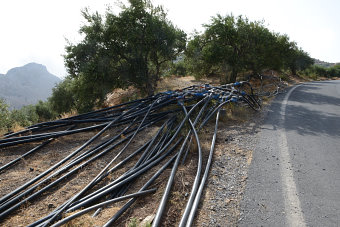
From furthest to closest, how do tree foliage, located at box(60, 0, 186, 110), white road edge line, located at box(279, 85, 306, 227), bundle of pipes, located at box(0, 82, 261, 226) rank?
tree foliage, located at box(60, 0, 186, 110), bundle of pipes, located at box(0, 82, 261, 226), white road edge line, located at box(279, 85, 306, 227)

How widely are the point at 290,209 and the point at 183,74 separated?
23.5m

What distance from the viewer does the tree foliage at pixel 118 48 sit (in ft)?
33.5

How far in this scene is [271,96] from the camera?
12.1 m

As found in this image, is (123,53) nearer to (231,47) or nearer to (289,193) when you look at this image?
(231,47)

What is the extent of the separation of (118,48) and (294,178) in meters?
9.93

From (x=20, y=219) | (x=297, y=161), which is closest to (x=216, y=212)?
(x=297, y=161)

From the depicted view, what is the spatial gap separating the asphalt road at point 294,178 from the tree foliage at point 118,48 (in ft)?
24.2

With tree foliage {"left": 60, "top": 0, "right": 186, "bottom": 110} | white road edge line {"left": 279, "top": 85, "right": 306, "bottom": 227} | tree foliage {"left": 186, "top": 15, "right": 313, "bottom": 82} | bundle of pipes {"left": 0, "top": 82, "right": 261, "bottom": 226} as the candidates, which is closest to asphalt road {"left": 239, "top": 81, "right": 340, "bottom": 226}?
white road edge line {"left": 279, "top": 85, "right": 306, "bottom": 227}

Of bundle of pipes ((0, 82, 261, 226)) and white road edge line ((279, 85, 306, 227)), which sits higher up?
bundle of pipes ((0, 82, 261, 226))

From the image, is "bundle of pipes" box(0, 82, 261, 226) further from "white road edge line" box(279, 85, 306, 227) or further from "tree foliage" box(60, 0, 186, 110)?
"tree foliage" box(60, 0, 186, 110)

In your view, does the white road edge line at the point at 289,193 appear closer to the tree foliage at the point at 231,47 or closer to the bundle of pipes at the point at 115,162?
the bundle of pipes at the point at 115,162

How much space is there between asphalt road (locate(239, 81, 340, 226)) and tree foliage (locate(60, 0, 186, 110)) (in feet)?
24.2

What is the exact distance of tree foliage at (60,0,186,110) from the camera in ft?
33.5

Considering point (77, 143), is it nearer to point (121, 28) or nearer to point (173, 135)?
point (173, 135)
